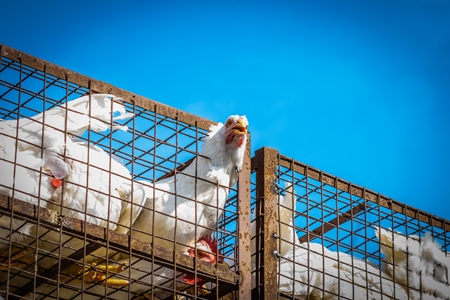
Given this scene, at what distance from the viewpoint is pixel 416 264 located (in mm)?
6238

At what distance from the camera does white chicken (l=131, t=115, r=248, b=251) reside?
539 centimetres

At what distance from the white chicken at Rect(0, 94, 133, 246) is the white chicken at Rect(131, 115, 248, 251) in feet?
1.53

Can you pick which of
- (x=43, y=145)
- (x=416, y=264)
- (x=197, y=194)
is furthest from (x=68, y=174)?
(x=416, y=264)

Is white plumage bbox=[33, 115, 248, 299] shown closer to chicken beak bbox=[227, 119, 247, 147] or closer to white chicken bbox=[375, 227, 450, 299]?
chicken beak bbox=[227, 119, 247, 147]

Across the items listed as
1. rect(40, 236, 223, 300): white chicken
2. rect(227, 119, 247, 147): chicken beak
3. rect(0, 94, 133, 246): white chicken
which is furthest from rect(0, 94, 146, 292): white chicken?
rect(227, 119, 247, 147): chicken beak

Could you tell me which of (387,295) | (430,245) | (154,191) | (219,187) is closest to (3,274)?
(154,191)

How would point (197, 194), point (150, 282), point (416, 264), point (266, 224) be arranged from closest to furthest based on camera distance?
point (150, 282)
point (266, 224)
point (197, 194)
point (416, 264)

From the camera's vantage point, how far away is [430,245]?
20.9 ft

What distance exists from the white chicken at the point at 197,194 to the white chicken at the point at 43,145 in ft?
1.53

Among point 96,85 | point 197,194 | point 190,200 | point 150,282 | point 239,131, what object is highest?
point 239,131

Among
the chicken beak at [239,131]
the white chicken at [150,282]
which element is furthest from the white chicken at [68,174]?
the chicken beak at [239,131]

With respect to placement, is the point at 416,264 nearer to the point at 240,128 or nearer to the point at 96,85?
the point at 240,128

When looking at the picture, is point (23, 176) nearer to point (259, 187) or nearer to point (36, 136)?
point (36, 136)

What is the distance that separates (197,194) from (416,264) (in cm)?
159
